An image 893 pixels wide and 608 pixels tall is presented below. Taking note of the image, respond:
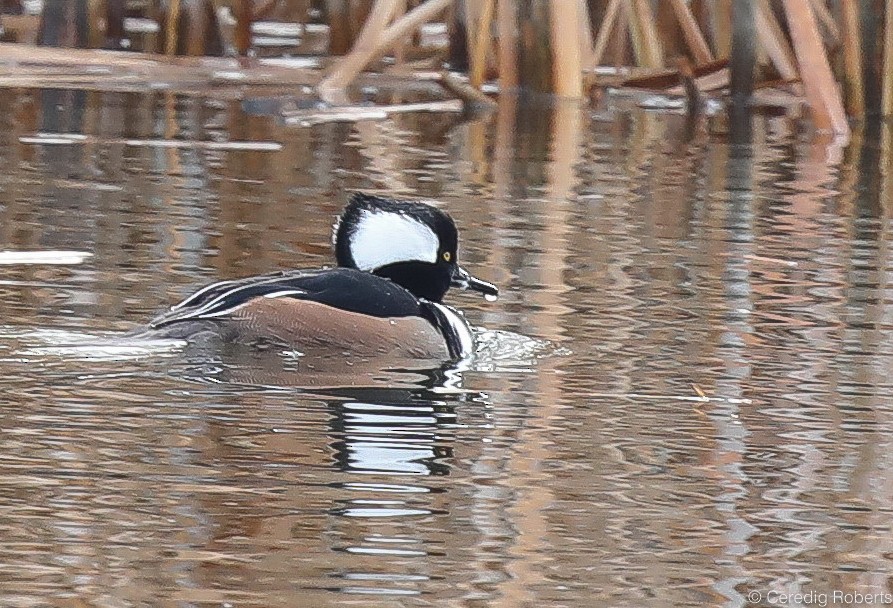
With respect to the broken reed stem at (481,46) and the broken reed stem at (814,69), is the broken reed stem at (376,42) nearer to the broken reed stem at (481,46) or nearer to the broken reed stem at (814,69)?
the broken reed stem at (481,46)

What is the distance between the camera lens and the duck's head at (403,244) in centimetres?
602

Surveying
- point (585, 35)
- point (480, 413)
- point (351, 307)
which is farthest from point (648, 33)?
point (480, 413)

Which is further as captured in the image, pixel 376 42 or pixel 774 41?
pixel 774 41

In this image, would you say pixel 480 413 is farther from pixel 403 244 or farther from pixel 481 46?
pixel 481 46

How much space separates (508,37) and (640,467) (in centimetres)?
750

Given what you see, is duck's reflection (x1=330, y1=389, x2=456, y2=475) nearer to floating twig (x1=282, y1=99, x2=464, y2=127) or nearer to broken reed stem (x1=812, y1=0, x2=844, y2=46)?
floating twig (x1=282, y1=99, x2=464, y2=127)

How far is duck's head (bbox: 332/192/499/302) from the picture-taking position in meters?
6.02

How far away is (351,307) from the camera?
5.71 meters

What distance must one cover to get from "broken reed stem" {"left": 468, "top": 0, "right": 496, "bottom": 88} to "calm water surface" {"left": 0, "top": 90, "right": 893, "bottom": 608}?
1.81m

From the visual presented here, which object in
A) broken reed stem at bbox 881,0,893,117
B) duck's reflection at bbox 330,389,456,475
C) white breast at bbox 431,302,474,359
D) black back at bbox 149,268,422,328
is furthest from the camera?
broken reed stem at bbox 881,0,893,117

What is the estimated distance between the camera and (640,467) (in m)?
4.51

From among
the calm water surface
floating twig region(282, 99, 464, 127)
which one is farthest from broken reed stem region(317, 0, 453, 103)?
the calm water surface

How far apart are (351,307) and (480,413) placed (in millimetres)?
724

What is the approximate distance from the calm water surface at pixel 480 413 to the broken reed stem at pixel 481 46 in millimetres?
1812
